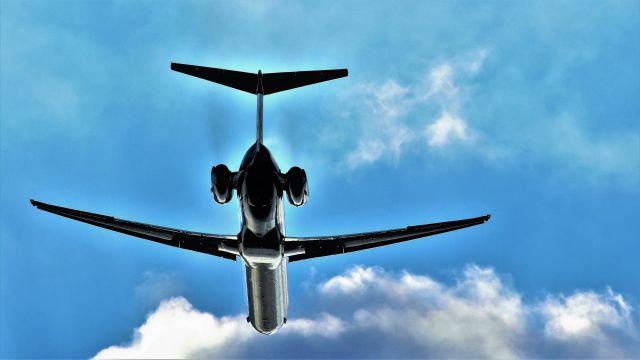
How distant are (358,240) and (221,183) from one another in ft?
26.4

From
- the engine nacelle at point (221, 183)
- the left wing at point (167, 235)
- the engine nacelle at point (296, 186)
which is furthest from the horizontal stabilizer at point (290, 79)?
the left wing at point (167, 235)

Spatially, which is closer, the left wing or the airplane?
the airplane

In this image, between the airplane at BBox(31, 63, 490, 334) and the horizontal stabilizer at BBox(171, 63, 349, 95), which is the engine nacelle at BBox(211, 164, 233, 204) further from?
the horizontal stabilizer at BBox(171, 63, 349, 95)

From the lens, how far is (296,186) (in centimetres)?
2236

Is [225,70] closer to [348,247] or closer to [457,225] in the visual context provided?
[348,247]

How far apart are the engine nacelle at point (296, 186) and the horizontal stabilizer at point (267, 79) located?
15.2ft

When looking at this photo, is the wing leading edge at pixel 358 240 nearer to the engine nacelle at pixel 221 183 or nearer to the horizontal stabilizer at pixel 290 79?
the engine nacelle at pixel 221 183

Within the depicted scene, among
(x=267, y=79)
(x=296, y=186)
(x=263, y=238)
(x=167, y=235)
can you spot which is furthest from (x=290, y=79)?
(x=167, y=235)

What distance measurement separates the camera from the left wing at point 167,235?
2453cm

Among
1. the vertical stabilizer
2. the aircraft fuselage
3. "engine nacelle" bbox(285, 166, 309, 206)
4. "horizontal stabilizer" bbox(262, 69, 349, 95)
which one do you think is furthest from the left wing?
"horizontal stabilizer" bbox(262, 69, 349, 95)

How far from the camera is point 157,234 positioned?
87.0ft

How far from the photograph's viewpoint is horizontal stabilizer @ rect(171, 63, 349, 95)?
25.3 meters

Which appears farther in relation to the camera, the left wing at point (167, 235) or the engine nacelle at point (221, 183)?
the left wing at point (167, 235)

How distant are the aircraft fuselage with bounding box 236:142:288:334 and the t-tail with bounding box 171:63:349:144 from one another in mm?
3985
